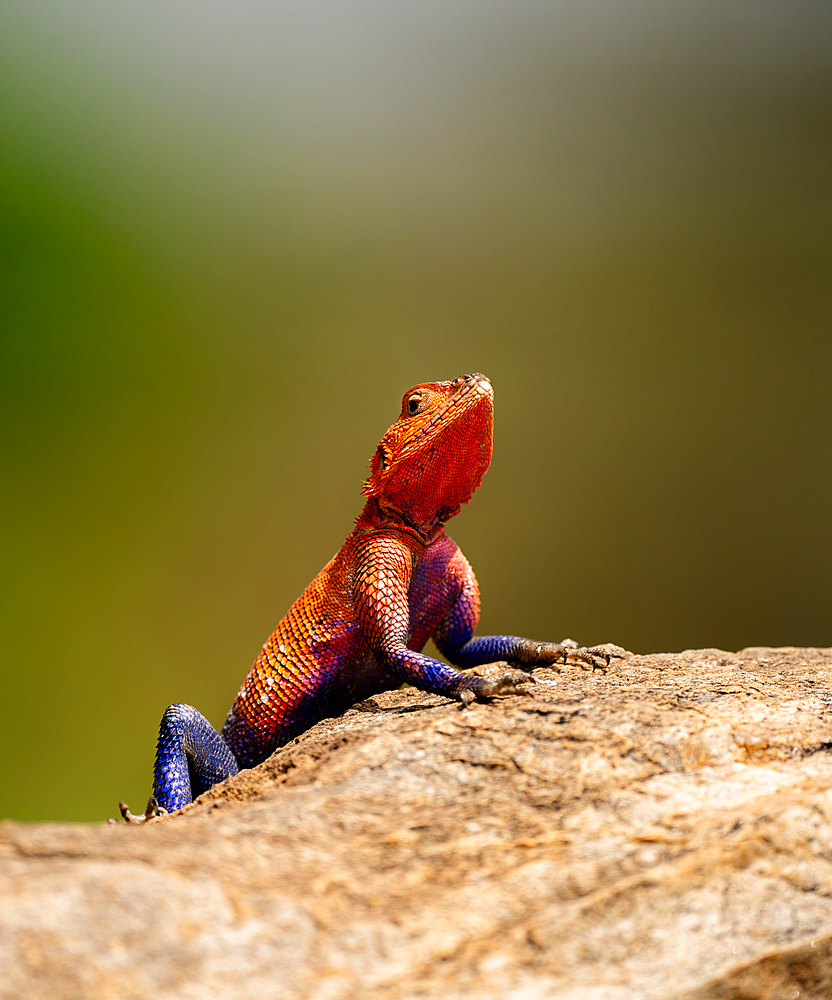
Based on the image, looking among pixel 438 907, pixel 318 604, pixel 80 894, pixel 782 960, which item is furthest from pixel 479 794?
pixel 318 604

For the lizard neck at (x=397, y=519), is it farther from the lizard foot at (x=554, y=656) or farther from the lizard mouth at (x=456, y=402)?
the lizard foot at (x=554, y=656)

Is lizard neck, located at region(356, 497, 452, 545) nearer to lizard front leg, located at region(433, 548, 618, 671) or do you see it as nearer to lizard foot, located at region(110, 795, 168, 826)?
lizard front leg, located at region(433, 548, 618, 671)

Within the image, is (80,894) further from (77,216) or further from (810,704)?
(77,216)

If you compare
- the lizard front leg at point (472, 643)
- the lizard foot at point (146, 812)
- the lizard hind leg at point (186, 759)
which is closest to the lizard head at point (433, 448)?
the lizard front leg at point (472, 643)

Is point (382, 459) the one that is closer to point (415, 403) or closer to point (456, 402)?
point (415, 403)

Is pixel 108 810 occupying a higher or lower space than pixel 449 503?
lower

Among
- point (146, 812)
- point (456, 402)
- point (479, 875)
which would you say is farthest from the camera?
point (456, 402)

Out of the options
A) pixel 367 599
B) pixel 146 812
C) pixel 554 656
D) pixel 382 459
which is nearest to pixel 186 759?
pixel 146 812
